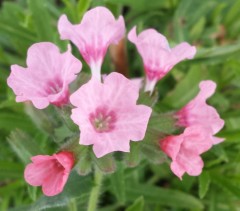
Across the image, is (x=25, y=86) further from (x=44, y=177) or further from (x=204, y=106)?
(x=204, y=106)

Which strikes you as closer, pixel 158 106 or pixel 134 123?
pixel 134 123

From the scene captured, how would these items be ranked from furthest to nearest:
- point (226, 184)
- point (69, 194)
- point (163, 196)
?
point (163, 196) → point (226, 184) → point (69, 194)

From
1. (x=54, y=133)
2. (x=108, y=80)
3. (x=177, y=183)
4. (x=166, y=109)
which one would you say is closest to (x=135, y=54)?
(x=166, y=109)

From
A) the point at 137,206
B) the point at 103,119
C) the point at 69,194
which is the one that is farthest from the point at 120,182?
the point at 103,119

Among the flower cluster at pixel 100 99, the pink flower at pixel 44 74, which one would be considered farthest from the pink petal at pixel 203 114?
the pink flower at pixel 44 74

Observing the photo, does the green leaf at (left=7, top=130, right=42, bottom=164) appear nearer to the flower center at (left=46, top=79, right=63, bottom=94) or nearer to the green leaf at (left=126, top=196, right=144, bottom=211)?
the flower center at (left=46, top=79, right=63, bottom=94)

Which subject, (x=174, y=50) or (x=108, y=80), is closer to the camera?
(x=108, y=80)

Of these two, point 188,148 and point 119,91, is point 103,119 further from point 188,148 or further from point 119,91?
point 188,148

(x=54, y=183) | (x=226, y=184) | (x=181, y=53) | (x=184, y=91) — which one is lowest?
(x=54, y=183)
